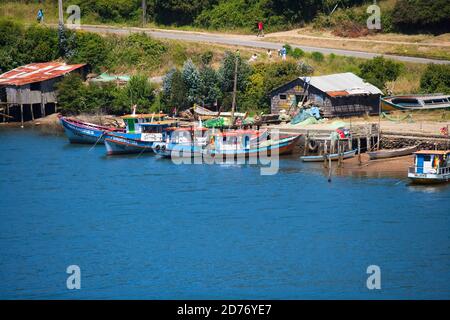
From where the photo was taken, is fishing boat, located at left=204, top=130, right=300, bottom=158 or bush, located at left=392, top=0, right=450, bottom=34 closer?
fishing boat, located at left=204, top=130, right=300, bottom=158

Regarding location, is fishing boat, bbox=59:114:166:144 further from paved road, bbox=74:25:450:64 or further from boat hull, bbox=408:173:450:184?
boat hull, bbox=408:173:450:184

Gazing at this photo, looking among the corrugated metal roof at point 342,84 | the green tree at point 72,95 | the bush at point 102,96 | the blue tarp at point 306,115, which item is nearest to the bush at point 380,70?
the corrugated metal roof at point 342,84

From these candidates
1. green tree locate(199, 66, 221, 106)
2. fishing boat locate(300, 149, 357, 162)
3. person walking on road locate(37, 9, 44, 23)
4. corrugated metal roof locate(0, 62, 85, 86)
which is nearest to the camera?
fishing boat locate(300, 149, 357, 162)

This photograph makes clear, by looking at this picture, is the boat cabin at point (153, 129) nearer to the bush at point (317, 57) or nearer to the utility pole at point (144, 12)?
the bush at point (317, 57)

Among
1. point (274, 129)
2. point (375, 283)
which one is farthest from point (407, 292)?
point (274, 129)

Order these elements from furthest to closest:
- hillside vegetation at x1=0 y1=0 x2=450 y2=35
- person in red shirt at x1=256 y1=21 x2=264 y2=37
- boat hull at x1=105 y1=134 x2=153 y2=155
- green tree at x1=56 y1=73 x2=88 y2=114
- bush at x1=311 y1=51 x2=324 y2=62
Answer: person in red shirt at x1=256 y1=21 x2=264 y2=37, hillside vegetation at x1=0 y1=0 x2=450 y2=35, green tree at x1=56 y1=73 x2=88 y2=114, bush at x1=311 y1=51 x2=324 y2=62, boat hull at x1=105 y1=134 x2=153 y2=155

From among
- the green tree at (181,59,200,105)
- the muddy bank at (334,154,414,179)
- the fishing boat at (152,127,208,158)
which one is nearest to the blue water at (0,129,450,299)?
the muddy bank at (334,154,414,179)

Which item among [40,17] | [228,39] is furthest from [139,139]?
[40,17]

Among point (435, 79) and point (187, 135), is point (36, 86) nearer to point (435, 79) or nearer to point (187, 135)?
point (187, 135)
